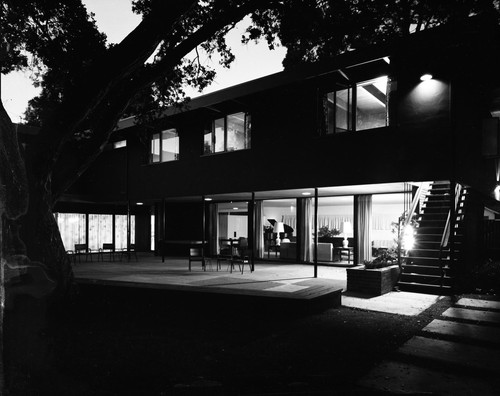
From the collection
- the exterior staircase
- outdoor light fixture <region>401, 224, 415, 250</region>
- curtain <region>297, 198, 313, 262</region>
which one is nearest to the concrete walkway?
the exterior staircase

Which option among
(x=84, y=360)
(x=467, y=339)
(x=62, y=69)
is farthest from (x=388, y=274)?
(x=62, y=69)

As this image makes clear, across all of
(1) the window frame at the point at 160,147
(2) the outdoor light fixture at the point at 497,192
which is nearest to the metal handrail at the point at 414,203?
(2) the outdoor light fixture at the point at 497,192

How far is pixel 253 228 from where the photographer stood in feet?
52.9

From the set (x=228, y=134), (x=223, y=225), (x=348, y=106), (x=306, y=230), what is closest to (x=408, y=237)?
(x=348, y=106)

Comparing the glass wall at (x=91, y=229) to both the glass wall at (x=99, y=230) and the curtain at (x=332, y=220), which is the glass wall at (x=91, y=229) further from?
the curtain at (x=332, y=220)

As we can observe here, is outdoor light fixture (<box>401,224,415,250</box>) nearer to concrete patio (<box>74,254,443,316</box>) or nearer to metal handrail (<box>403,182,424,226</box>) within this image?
metal handrail (<box>403,182,424,226</box>)

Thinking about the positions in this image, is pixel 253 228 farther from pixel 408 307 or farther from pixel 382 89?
pixel 408 307

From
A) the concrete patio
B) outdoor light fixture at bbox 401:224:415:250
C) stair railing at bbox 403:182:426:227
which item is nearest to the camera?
the concrete patio

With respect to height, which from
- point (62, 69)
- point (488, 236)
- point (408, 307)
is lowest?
point (408, 307)

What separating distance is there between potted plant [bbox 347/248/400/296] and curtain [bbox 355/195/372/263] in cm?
369

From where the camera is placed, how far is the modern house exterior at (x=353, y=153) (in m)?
→ 9.41

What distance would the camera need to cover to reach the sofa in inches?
583

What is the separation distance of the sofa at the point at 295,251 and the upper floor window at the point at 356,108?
16.8ft

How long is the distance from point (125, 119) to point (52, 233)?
10995 millimetres
